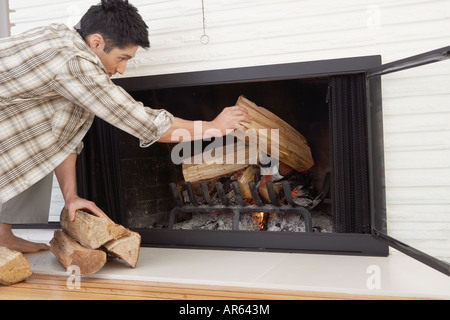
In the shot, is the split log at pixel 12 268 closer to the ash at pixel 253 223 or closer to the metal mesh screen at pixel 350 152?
the ash at pixel 253 223

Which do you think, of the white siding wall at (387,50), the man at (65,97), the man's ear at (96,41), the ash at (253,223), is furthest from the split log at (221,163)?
the man's ear at (96,41)

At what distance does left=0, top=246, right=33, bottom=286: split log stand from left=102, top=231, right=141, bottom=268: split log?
295mm

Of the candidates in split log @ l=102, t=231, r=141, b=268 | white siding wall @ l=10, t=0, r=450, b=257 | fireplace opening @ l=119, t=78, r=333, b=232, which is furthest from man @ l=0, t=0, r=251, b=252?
fireplace opening @ l=119, t=78, r=333, b=232

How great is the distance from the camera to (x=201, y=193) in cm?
269

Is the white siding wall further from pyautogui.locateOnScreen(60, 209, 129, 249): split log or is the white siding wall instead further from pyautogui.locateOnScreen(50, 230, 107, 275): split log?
pyautogui.locateOnScreen(50, 230, 107, 275): split log

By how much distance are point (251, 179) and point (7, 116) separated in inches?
44.2

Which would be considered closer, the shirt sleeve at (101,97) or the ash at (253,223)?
the shirt sleeve at (101,97)

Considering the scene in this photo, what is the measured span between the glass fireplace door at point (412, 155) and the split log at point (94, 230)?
102cm

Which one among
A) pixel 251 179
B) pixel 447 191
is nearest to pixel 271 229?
pixel 251 179

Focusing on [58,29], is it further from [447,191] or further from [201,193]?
[447,191]

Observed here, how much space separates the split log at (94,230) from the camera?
1908mm

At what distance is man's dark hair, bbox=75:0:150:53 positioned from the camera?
2018 millimetres

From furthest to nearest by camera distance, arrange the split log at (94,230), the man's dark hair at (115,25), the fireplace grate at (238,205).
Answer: the fireplace grate at (238,205) < the man's dark hair at (115,25) < the split log at (94,230)

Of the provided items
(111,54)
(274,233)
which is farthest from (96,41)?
(274,233)
